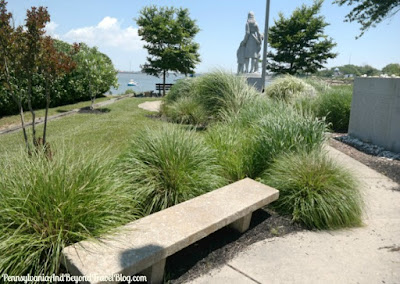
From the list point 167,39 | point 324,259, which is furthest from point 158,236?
point 167,39

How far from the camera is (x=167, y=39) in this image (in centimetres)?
2378

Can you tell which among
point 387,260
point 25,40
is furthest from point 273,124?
point 25,40

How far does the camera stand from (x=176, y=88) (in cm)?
1163

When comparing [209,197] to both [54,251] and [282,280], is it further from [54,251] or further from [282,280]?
[54,251]

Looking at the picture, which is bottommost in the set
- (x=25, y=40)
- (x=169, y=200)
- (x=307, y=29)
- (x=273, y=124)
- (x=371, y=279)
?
(x=371, y=279)

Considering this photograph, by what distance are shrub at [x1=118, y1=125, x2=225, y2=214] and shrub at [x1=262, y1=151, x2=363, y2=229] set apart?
78 cm

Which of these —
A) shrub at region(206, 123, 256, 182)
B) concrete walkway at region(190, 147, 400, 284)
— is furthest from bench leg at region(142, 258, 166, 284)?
shrub at region(206, 123, 256, 182)

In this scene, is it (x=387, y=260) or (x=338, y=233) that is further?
(x=338, y=233)

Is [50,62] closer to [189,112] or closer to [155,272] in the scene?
[155,272]

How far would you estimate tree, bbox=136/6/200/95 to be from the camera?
2345 centimetres

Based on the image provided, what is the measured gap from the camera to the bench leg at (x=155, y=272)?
2.33 metres

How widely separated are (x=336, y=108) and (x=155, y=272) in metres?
8.30

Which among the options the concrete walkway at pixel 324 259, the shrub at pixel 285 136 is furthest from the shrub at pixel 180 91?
the concrete walkway at pixel 324 259

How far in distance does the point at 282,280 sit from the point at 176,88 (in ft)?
32.1
